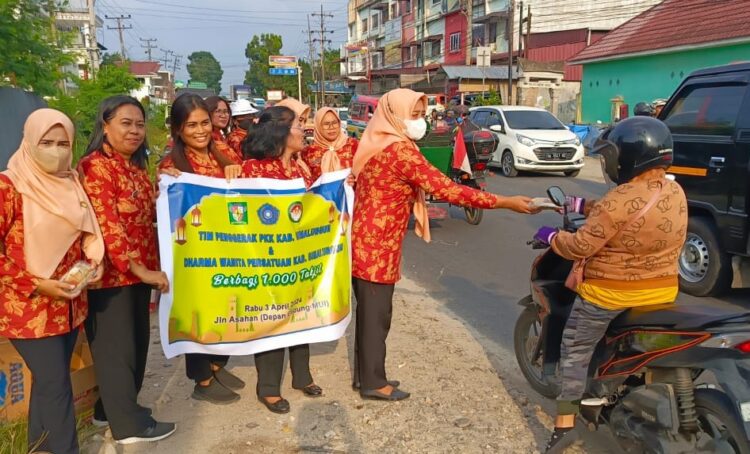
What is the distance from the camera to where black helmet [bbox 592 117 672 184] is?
255 centimetres

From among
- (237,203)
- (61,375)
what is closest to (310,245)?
Answer: (237,203)

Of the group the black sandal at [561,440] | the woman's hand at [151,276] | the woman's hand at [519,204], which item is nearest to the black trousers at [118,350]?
the woman's hand at [151,276]

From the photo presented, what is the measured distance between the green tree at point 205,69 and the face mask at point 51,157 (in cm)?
12852

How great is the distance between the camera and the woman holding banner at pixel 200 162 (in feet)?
11.7

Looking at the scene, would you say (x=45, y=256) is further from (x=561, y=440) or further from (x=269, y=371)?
(x=561, y=440)

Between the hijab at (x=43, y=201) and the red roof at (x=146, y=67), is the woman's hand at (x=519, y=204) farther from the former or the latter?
the red roof at (x=146, y=67)

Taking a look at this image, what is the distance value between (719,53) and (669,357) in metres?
17.2

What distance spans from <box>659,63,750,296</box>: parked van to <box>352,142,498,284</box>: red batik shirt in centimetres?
309

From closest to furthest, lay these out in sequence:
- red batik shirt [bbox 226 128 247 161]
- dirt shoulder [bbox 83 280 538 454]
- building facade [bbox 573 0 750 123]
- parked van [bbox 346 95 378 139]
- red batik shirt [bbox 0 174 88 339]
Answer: red batik shirt [bbox 0 174 88 339] < dirt shoulder [bbox 83 280 538 454] < red batik shirt [bbox 226 128 247 161] < building facade [bbox 573 0 750 123] < parked van [bbox 346 95 378 139]

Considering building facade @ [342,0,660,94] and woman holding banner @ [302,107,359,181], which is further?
building facade @ [342,0,660,94]

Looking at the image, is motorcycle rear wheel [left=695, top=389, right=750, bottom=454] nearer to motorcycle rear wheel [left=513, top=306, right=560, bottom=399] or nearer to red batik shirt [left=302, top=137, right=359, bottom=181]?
motorcycle rear wheel [left=513, top=306, right=560, bottom=399]

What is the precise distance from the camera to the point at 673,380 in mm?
2521

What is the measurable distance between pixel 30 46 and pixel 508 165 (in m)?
10.7

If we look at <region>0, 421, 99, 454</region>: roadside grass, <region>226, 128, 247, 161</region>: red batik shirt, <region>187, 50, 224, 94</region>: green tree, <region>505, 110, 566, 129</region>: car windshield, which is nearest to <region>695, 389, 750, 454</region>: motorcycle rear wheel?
<region>0, 421, 99, 454</region>: roadside grass
